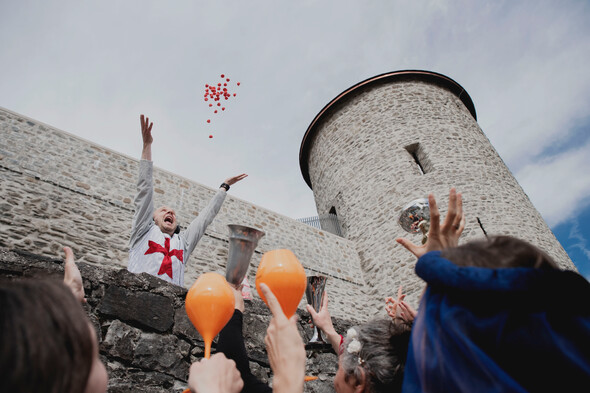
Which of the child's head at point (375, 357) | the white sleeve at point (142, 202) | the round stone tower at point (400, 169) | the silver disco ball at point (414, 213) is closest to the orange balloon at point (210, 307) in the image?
the child's head at point (375, 357)

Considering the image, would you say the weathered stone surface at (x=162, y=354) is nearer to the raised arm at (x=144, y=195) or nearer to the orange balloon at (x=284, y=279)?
the orange balloon at (x=284, y=279)

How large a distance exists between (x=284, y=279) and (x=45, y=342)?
Result: 2.72 feet

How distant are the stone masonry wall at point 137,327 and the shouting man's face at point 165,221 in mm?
908

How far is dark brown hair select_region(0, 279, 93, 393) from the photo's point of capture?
56 cm

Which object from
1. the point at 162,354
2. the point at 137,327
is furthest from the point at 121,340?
the point at 162,354

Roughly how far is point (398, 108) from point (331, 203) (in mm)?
3286

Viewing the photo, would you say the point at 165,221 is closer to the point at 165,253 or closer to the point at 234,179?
the point at 165,253

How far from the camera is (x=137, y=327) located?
6.66 feet

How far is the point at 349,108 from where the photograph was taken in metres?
10.8

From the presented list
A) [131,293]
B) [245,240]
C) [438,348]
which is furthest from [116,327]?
[438,348]

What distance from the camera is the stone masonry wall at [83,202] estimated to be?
487 centimetres

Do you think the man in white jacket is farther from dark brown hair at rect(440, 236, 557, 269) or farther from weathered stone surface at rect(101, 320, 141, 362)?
dark brown hair at rect(440, 236, 557, 269)

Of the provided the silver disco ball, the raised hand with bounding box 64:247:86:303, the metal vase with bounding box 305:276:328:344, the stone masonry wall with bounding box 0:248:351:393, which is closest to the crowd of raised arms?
the raised hand with bounding box 64:247:86:303

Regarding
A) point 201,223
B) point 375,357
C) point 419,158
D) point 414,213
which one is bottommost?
point 375,357
